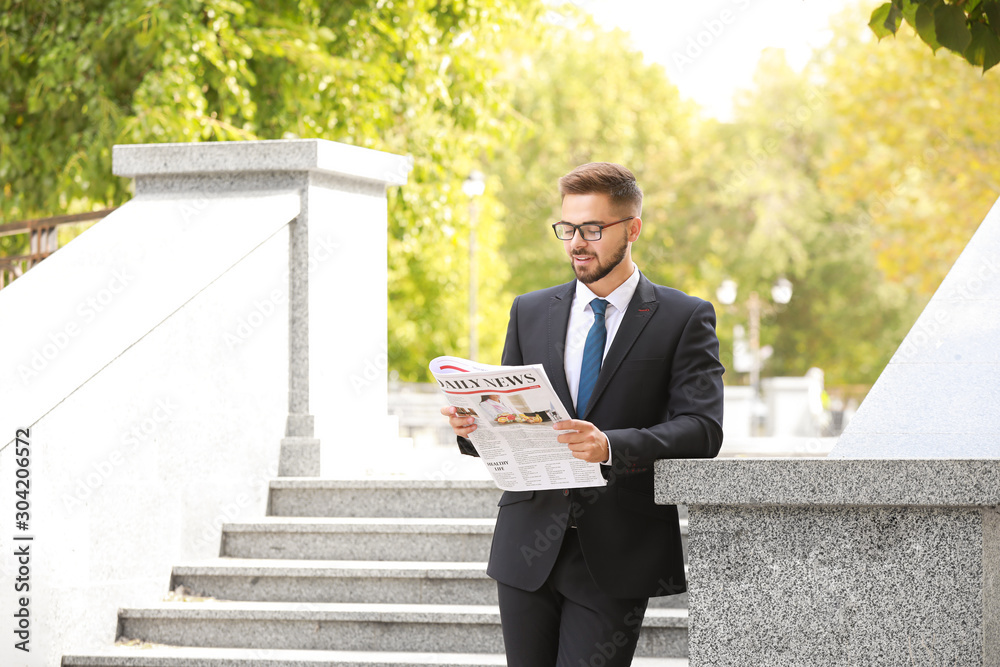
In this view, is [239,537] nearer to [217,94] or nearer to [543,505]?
[543,505]

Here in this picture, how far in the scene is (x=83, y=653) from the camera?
17.7ft

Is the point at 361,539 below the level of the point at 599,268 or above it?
below

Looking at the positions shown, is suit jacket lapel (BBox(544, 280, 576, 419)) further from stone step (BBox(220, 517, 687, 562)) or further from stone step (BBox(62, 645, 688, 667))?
stone step (BBox(220, 517, 687, 562))

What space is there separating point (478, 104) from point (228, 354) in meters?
8.04

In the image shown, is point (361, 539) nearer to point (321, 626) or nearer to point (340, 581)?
point (340, 581)

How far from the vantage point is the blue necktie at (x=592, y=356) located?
327 centimetres

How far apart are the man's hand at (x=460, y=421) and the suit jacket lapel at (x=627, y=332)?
33 centimetres

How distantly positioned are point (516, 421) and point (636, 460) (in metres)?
0.37

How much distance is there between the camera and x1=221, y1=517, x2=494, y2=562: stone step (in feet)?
20.0

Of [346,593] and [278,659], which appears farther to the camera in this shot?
[346,593]

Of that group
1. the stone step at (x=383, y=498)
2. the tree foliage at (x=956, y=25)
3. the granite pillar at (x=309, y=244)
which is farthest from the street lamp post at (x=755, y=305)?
the tree foliage at (x=956, y=25)

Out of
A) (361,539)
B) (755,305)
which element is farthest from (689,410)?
(755,305)

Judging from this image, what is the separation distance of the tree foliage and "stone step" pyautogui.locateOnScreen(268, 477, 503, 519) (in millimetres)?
3352

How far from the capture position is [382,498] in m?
6.55
